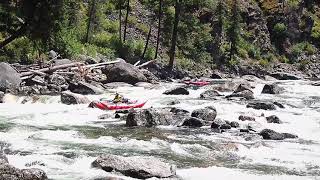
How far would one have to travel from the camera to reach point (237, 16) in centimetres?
5572

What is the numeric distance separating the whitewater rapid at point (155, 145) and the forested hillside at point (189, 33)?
11078 mm

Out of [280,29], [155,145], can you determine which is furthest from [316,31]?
[155,145]

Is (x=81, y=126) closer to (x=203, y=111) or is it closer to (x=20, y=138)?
(x=20, y=138)

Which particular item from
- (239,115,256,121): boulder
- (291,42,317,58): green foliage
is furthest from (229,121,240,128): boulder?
(291,42,317,58): green foliage

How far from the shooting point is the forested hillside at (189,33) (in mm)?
45312

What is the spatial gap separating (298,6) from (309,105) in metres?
44.1

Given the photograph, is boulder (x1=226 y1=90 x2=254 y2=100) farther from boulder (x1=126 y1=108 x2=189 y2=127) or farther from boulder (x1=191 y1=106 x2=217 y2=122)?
boulder (x1=126 y1=108 x2=189 y2=127)

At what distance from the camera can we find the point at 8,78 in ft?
93.8

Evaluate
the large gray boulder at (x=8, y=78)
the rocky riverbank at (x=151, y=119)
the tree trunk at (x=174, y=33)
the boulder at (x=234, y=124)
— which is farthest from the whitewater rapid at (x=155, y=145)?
the tree trunk at (x=174, y=33)

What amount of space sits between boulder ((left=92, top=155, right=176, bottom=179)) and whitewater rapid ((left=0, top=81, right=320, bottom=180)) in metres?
0.33

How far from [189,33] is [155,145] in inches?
1285

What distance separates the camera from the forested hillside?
45312 mm

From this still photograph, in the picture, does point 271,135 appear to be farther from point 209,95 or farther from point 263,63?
point 263,63

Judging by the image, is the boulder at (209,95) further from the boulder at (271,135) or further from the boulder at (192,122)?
the boulder at (271,135)
